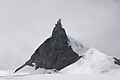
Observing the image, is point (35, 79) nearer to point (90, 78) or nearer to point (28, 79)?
point (28, 79)

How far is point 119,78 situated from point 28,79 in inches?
413

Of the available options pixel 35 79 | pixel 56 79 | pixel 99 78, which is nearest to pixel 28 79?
pixel 35 79

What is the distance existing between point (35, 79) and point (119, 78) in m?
9.65

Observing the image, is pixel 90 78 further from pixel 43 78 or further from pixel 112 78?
pixel 43 78

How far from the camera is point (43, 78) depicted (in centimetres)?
3356

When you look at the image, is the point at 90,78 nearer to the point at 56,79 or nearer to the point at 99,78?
the point at 99,78

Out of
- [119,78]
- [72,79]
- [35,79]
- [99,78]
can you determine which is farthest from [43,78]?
[119,78]

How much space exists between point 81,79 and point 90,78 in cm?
113

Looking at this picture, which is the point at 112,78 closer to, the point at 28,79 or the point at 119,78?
the point at 119,78

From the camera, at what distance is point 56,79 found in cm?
3253

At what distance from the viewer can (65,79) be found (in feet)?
106

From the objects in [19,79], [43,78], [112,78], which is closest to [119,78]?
[112,78]

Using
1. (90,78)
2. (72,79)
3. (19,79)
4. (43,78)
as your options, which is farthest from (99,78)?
(19,79)

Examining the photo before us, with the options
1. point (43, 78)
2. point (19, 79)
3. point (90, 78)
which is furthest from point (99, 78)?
point (19, 79)
